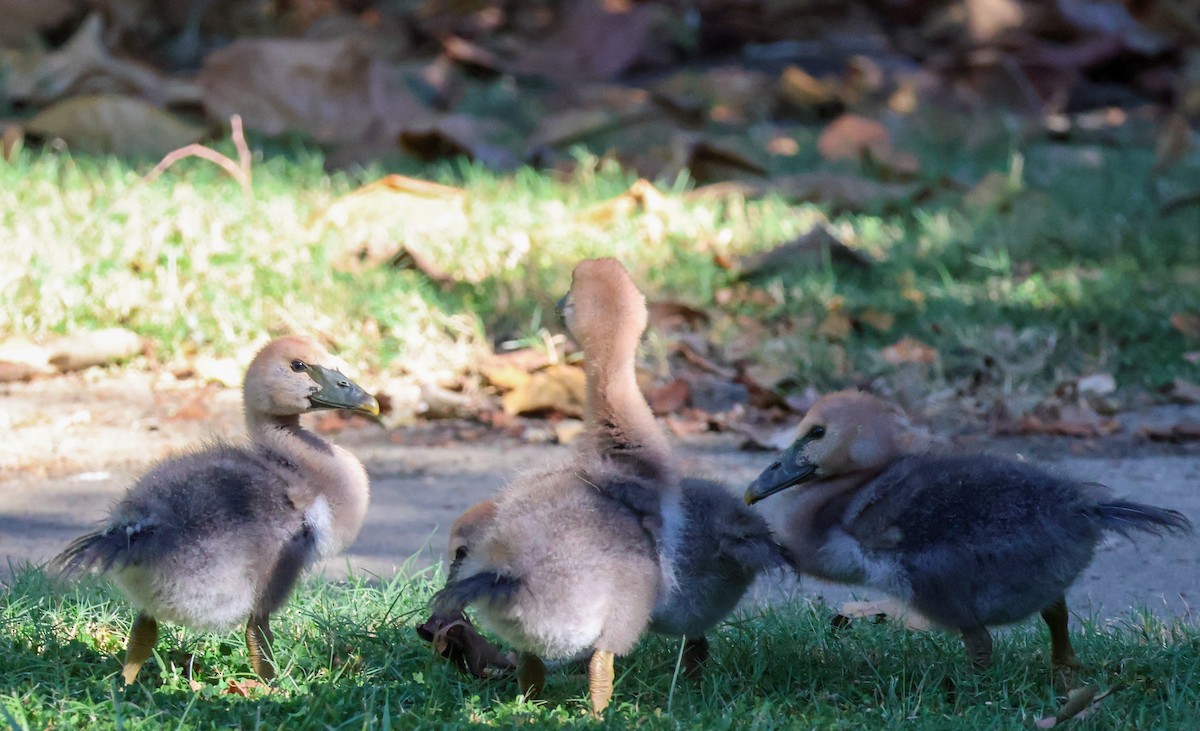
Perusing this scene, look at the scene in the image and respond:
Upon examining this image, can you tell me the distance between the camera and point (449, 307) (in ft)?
22.1

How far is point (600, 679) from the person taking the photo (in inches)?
134

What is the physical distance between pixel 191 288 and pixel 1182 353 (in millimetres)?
4234

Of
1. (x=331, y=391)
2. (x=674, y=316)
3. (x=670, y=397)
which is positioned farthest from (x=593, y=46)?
(x=331, y=391)

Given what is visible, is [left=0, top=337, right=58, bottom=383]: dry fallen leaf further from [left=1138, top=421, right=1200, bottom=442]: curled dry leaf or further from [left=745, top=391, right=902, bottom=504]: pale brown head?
[left=1138, top=421, right=1200, bottom=442]: curled dry leaf

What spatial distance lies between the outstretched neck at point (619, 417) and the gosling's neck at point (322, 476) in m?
0.69

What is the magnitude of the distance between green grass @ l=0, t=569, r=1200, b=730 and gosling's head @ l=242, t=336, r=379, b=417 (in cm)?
53

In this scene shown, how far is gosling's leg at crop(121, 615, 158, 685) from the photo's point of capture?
3598mm

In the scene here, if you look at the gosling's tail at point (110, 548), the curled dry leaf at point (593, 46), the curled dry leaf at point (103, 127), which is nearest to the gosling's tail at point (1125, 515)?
the gosling's tail at point (110, 548)

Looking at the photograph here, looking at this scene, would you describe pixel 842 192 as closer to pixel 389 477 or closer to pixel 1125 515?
pixel 389 477

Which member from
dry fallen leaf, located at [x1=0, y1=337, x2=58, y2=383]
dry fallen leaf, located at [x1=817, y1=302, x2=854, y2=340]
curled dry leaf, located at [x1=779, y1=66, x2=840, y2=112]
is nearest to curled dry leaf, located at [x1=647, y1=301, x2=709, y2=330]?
dry fallen leaf, located at [x1=817, y1=302, x2=854, y2=340]

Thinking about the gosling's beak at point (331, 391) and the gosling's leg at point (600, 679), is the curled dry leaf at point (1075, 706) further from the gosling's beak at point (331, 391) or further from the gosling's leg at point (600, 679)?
the gosling's beak at point (331, 391)

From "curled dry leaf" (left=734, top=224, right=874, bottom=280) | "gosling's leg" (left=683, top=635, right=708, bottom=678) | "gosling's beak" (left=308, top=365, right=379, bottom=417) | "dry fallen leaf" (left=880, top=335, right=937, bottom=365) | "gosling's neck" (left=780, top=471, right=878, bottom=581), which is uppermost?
"gosling's beak" (left=308, top=365, right=379, bottom=417)

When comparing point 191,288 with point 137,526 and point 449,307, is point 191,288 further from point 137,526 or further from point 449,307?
point 137,526

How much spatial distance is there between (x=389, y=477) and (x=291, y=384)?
1.65 meters
